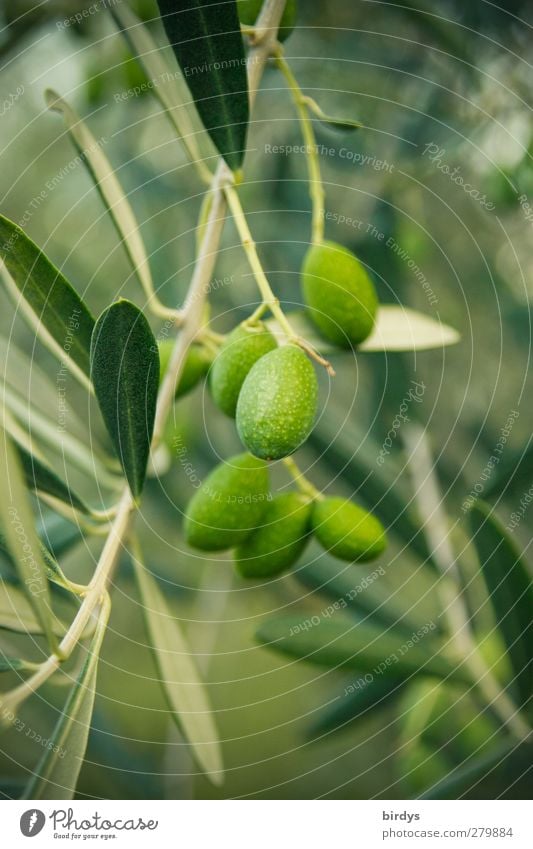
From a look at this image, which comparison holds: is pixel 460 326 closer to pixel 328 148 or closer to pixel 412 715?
pixel 328 148

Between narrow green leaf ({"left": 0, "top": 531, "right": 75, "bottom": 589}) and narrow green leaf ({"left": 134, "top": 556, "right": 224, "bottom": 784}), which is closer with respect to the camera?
narrow green leaf ({"left": 0, "top": 531, "right": 75, "bottom": 589})

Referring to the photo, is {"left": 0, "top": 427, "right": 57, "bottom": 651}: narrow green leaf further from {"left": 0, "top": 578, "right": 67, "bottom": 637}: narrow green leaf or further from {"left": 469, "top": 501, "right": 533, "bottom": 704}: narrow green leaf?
{"left": 469, "top": 501, "right": 533, "bottom": 704}: narrow green leaf

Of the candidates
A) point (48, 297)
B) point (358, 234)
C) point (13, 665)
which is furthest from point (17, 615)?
point (358, 234)

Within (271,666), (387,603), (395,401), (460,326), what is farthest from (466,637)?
(271,666)

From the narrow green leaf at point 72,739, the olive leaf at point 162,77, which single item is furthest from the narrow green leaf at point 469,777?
the olive leaf at point 162,77

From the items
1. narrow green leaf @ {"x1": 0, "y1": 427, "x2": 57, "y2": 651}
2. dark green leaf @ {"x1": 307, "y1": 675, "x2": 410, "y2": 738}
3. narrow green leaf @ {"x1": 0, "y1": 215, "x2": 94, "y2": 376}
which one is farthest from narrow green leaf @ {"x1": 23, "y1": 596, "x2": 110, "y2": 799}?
dark green leaf @ {"x1": 307, "y1": 675, "x2": 410, "y2": 738}

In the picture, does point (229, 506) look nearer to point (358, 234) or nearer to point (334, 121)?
point (334, 121)

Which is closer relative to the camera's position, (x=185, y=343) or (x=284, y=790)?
(x=185, y=343)
